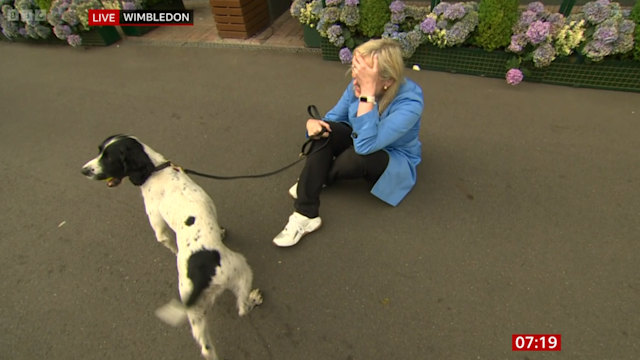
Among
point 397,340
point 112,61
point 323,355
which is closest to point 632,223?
point 397,340

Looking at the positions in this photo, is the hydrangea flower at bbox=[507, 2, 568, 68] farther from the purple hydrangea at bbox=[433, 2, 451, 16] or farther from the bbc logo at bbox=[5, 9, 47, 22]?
the bbc logo at bbox=[5, 9, 47, 22]

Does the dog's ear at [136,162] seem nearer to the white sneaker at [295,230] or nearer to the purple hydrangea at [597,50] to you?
the white sneaker at [295,230]

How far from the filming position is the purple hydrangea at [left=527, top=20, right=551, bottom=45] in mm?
3266

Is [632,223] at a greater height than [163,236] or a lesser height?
lesser

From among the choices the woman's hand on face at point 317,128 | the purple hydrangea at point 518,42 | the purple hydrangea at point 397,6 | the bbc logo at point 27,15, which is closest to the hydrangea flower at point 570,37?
the purple hydrangea at point 518,42

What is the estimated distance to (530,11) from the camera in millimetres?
3443

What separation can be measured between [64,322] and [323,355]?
5.69 ft

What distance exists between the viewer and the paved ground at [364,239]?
6.04 feet

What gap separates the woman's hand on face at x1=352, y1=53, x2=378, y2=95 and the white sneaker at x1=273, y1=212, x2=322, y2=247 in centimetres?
102

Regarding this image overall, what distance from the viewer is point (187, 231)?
163 centimetres

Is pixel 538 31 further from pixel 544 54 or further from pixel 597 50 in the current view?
pixel 597 50

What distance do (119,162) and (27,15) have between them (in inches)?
230

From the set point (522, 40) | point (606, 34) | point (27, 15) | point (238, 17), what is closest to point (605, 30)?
point (606, 34)

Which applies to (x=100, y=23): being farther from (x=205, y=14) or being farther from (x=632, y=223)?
(x=632, y=223)
